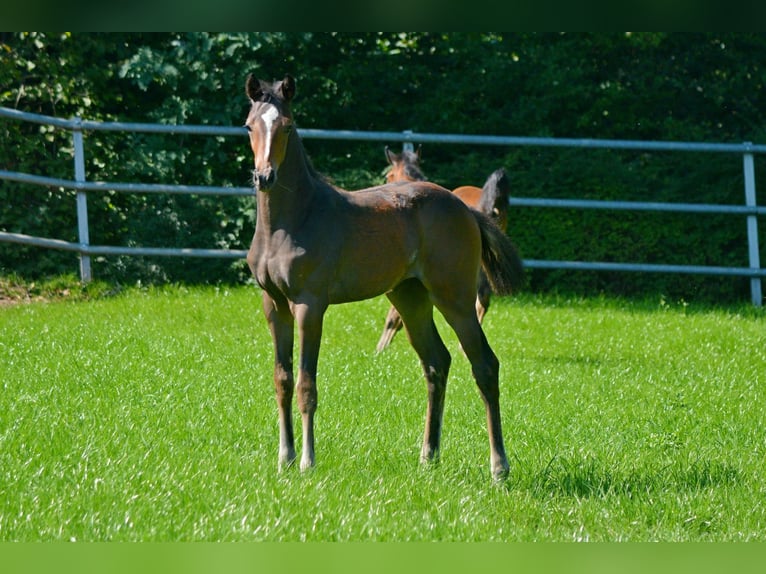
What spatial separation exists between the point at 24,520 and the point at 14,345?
4978 mm

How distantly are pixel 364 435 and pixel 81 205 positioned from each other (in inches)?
291

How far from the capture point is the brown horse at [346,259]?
518cm

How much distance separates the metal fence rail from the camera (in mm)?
12156

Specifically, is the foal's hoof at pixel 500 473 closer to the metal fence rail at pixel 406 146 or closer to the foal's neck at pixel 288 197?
the foal's neck at pixel 288 197

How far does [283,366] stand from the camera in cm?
545

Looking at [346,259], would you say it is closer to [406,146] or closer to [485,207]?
[485,207]

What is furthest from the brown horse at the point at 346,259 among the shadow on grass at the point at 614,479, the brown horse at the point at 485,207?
the brown horse at the point at 485,207

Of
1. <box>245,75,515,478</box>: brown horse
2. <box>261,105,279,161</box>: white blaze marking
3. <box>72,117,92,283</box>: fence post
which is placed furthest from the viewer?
<box>72,117,92,283</box>: fence post

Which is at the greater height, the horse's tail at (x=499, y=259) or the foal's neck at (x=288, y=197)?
the foal's neck at (x=288, y=197)

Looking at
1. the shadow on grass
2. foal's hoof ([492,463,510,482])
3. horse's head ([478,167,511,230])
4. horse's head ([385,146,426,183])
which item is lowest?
the shadow on grass

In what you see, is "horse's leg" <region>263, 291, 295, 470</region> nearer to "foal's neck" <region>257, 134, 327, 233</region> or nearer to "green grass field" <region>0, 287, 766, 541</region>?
"green grass field" <region>0, 287, 766, 541</region>

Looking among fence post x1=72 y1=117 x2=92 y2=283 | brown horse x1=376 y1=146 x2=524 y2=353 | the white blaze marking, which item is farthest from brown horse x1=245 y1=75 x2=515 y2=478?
fence post x1=72 y1=117 x2=92 y2=283

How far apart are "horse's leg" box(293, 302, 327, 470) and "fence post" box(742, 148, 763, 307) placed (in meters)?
9.80

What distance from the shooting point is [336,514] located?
14.2ft
